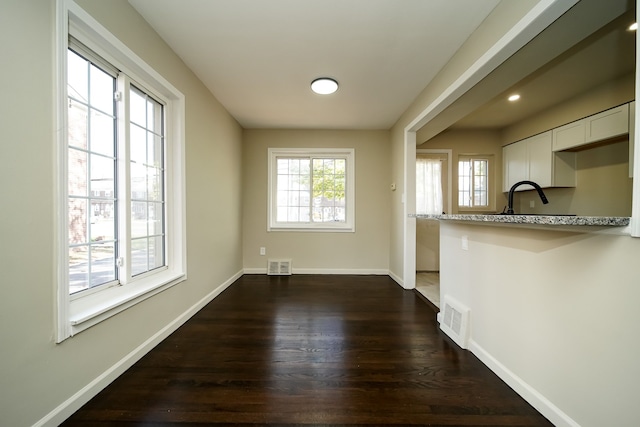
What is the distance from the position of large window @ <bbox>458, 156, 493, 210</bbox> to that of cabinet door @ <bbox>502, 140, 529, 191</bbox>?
237 mm

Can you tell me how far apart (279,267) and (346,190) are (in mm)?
1752

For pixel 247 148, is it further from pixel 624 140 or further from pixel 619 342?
pixel 624 140

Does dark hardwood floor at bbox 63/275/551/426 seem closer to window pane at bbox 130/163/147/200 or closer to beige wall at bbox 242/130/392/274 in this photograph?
window pane at bbox 130/163/147/200

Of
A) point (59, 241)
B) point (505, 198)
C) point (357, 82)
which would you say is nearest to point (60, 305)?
point (59, 241)

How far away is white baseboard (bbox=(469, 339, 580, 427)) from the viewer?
3.94 feet

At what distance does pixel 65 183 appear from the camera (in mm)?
1252

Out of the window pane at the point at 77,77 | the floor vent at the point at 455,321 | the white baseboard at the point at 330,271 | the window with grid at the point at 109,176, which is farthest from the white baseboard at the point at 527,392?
the window pane at the point at 77,77

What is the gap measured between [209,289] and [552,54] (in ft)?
12.5

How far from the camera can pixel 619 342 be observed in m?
0.98

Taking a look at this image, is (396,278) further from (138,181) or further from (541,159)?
(138,181)

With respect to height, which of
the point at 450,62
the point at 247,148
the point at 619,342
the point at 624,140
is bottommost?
the point at 619,342

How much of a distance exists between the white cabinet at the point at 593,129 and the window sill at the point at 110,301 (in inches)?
182

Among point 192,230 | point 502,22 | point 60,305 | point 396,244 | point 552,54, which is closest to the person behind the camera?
point 60,305

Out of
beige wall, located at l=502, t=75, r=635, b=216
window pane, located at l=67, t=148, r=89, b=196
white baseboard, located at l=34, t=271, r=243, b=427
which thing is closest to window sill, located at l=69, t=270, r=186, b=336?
white baseboard, located at l=34, t=271, r=243, b=427
